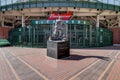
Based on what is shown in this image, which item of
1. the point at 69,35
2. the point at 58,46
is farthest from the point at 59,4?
the point at 58,46

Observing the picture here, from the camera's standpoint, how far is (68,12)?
1181 inches

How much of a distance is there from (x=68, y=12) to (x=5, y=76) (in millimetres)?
23683

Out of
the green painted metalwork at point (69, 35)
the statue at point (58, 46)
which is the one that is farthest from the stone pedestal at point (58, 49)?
the green painted metalwork at point (69, 35)

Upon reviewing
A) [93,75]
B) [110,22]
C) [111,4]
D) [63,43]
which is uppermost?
[111,4]

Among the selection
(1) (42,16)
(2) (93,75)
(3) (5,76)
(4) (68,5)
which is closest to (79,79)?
(2) (93,75)

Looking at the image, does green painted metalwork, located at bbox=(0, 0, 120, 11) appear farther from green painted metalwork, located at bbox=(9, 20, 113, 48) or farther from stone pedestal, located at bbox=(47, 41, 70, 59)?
stone pedestal, located at bbox=(47, 41, 70, 59)

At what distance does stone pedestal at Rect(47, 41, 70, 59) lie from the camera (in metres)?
12.9

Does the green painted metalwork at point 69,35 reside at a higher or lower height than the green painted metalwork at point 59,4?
lower

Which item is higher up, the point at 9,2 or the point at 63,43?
the point at 9,2

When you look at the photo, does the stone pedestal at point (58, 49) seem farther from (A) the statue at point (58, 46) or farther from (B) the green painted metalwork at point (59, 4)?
(B) the green painted metalwork at point (59, 4)

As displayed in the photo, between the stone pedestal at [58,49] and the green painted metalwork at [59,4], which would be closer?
the stone pedestal at [58,49]

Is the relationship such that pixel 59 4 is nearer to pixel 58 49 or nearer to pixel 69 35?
pixel 69 35

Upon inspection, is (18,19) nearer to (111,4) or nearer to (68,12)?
(68,12)

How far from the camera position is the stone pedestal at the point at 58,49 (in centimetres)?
1291
